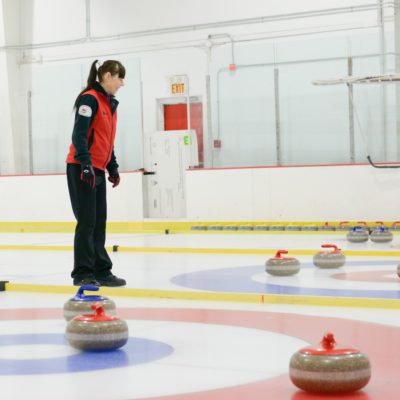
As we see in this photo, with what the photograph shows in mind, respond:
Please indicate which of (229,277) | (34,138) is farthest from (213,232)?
(229,277)

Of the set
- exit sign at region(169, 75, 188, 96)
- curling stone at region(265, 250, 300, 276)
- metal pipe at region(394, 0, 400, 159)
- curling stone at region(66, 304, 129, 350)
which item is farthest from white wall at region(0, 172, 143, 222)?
curling stone at region(66, 304, 129, 350)

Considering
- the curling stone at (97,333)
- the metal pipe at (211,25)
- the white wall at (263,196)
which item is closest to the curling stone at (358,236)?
the white wall at (263,196)

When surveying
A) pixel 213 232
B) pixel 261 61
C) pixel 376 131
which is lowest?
pixel 213 232

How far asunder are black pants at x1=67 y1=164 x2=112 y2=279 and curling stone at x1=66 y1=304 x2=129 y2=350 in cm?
268

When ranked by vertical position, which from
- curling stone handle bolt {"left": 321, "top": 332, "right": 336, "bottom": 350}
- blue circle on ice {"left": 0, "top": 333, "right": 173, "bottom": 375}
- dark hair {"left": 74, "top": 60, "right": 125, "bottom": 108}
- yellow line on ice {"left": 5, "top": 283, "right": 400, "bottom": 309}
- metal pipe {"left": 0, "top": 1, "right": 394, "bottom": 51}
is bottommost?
yellow line on ice {"left": 5, "top": 283, "right": 400, "bottom": 309}

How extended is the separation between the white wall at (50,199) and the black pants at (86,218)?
1113cm

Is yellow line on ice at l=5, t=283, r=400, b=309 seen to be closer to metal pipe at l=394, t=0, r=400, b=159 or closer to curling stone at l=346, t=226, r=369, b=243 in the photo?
curling stone at l=346, t=226, r=369, b=243

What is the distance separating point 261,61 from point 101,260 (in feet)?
38.5

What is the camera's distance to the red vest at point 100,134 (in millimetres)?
6727

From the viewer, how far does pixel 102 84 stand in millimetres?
6762

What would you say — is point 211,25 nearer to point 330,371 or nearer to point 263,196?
point 263,196

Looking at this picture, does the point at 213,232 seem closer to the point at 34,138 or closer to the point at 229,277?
the point at 34,138

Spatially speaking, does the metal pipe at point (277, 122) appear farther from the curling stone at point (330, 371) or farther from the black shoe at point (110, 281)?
the curling stone at point (330, 371)

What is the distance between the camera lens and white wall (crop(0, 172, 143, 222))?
715 inches
